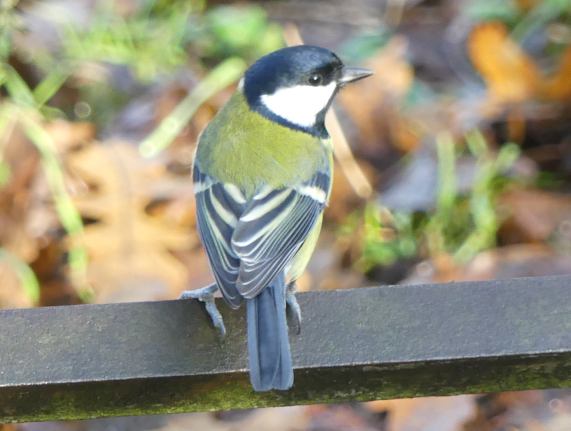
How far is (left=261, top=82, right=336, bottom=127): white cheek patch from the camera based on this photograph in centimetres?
209

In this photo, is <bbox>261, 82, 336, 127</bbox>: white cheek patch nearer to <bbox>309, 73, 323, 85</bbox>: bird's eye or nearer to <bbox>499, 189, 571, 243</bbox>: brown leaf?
<bbox>309, 73, 323, 85</bbox>: bird's eye

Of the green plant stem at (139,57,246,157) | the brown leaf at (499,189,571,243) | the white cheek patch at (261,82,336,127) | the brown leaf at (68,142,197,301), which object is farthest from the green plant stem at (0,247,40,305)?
the brown leaf at (499,189,571,243)

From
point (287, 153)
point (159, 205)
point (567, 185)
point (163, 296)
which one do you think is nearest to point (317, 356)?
point (287, 153)

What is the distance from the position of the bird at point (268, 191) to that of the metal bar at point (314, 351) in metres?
0.06

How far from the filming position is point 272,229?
5.87ft

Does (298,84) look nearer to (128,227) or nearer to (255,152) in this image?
(255,152)

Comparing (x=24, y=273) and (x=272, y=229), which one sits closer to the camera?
(x=272, y=229)

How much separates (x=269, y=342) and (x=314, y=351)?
3.0 inches

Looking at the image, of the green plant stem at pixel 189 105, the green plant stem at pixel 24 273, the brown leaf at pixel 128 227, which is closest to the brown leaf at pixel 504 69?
the green plant stem at pixel 189 105

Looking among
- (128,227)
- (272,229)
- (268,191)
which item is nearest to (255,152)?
(268,191)

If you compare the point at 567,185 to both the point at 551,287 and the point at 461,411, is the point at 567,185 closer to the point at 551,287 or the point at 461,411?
the point at 461,411

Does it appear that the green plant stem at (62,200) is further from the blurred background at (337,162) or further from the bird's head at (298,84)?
the bird's head at (298,84)

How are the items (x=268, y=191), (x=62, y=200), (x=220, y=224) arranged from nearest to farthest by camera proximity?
(x=220, y=224), (x=268, y=191), (x=62, y=200)

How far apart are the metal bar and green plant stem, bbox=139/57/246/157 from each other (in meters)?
1.47
